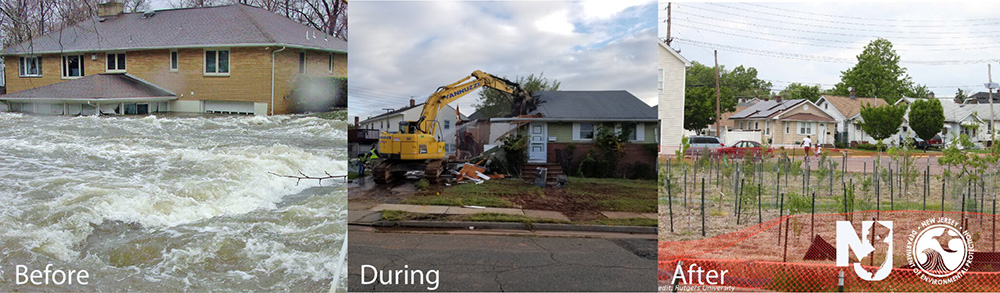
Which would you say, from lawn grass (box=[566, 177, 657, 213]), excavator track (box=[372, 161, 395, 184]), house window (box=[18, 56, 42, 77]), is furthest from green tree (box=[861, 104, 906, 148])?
house window (box=[18, 56, 42, 77])

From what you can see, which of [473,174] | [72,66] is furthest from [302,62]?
[72,66]

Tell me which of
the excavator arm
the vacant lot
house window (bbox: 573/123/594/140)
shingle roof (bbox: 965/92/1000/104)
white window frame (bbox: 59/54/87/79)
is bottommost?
the vacant lot

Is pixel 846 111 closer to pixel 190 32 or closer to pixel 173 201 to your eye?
pixel 190 32

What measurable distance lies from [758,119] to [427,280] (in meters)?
5.11

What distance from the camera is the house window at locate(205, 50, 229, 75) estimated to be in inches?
147

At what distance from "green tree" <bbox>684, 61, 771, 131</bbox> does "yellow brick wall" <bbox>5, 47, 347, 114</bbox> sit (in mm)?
3814

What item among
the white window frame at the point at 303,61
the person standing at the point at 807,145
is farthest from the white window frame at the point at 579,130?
the person standing at the point at 807,145

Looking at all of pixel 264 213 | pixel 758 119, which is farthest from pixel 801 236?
pixel 264 213

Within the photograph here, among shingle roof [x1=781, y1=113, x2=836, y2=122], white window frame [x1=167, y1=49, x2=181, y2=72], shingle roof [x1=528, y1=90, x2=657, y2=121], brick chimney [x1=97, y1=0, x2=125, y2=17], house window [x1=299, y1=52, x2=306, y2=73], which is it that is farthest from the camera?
shingle roof [x1=781, y1=113, x2=836, y2=122]

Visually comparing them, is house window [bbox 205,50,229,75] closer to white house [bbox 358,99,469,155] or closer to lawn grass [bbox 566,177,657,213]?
white house [bbox 358,99,469,155]

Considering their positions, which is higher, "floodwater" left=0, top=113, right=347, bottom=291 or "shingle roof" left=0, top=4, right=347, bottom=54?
"shingle roof" left=0, top=4, right=347, bottom=54

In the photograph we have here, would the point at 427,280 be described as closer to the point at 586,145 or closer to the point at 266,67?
the point at 586,145

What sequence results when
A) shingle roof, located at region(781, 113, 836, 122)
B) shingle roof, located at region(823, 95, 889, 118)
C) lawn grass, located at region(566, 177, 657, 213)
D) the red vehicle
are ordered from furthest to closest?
the red vehicle → shingle roof, located at region(781, 113, 836, 122) → shingle roof, located at region(823, 95, 889, 118) → lawn grass, located at region(566, 177, 657, 213)

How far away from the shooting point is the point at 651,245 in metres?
3.73
